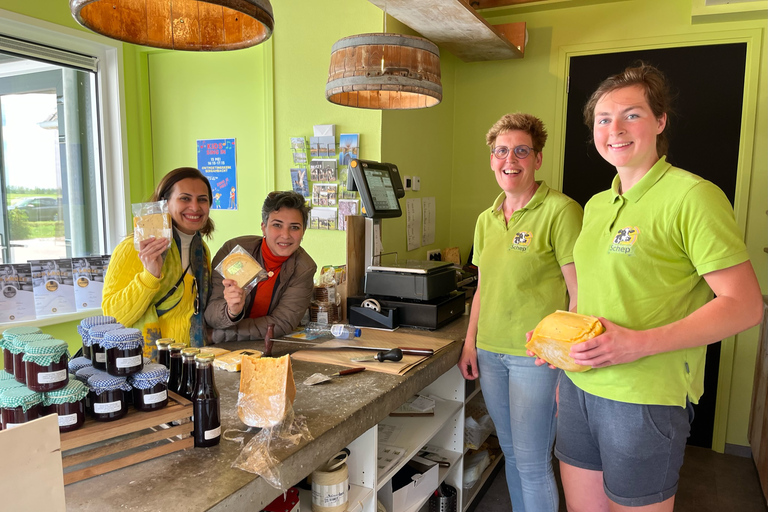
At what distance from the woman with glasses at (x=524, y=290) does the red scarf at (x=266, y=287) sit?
0.87 m

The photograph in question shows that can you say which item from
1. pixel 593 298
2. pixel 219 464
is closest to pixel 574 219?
pixel 593 298

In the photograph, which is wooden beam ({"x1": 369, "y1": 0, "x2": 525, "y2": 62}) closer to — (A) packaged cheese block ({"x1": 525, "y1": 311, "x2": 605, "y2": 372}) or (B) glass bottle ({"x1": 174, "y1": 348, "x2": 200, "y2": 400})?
(A) packaged cheese block ({"x1": 525, "y1": 311, "x2": 605, "y2": 372})

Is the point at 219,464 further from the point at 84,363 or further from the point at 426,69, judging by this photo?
the point at 426,69

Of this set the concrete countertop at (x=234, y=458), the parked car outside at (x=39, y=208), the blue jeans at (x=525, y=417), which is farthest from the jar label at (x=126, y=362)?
the parked car outside at (x=39, y=208)

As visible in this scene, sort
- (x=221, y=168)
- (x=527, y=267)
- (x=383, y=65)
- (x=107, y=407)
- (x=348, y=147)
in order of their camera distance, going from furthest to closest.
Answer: (x=221, y=168)
(x=348, y=147)
(x=527, y=267)
(x=383, y=65)
(x=107, y=407)

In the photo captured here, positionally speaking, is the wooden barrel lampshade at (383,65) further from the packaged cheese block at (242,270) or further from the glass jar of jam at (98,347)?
the glass jar of jam at (98,347)

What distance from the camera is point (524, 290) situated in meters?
1.96

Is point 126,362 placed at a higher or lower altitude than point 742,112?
lower

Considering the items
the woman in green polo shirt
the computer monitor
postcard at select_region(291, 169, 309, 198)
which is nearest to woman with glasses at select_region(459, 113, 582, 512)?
the woman in green polo shirt

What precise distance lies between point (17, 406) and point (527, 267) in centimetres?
154

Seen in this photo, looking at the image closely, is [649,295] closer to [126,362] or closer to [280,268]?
[126,362]

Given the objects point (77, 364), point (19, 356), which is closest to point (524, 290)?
point (77, 364)

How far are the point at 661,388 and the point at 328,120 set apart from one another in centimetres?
249

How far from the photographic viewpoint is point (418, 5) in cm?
266
